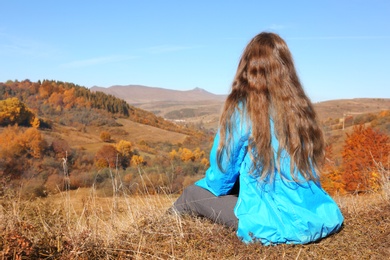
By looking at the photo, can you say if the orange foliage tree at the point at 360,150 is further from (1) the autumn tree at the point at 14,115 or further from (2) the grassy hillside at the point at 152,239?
(1) the autumn tree at the point at 14,115

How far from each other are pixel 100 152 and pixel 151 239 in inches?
742

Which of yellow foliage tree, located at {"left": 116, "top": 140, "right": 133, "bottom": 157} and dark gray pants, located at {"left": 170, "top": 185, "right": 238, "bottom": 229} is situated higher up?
dark gray pants, located at {"left": 170, "top": 185, "right": 238, "bottom": 229}

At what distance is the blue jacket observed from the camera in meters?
2.33

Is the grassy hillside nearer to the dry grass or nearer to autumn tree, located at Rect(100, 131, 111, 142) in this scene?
the dry grass

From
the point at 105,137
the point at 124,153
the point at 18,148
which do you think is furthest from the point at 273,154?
the point at 105,137

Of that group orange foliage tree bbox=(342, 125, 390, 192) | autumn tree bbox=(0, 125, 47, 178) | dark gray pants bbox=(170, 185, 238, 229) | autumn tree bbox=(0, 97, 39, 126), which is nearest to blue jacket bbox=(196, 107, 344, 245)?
dark gray pants bbox=(170, 185, 238, 229)

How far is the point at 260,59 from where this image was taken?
2508mm

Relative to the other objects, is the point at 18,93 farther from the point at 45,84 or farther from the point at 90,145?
the point at 90,145

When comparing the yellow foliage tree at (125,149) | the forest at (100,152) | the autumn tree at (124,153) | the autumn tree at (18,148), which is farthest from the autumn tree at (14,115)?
the autumn tree at (124,153)

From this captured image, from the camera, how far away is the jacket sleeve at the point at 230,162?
7.74 feet

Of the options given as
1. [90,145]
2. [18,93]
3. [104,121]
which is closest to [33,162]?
[90,145]

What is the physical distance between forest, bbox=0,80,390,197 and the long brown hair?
0.61 m

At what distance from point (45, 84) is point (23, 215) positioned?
117 feet

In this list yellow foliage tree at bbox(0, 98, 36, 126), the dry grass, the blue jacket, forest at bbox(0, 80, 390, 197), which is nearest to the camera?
the dry grass
